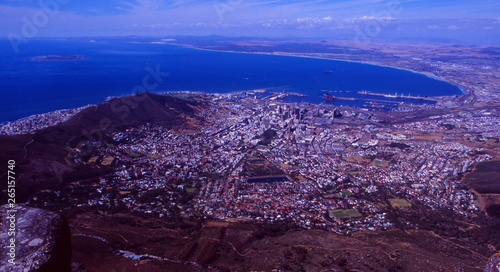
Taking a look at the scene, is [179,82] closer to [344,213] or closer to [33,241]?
[344,213]

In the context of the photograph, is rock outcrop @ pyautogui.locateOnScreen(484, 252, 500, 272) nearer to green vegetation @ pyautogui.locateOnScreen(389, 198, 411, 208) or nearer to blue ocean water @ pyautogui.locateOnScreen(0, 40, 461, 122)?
green vegetation @ pyautogui.locateOnScreen(389, 198, 411, 208)

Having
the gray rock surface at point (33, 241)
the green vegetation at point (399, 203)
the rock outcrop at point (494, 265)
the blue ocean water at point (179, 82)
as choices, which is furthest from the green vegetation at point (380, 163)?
the blue ocean water at point (179, 82)

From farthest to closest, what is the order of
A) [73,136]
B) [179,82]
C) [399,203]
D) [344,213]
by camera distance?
1. [179,82]
2. [73,136]
3. [399,203]
4. [344,213]

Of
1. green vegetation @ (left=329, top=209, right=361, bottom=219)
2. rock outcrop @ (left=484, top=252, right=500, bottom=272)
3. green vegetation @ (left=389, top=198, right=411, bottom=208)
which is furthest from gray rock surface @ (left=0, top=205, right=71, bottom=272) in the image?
green vegetation @ (left=389, top=198, right=411, bottom=208)

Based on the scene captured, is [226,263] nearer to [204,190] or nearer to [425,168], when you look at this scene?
[204,190]

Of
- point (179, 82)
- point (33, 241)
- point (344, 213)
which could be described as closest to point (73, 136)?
point (344, 213)

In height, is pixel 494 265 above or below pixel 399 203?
above

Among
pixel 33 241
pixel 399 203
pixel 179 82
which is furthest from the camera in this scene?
pixel 179 82

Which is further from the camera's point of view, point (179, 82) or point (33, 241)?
point (179, 82)
